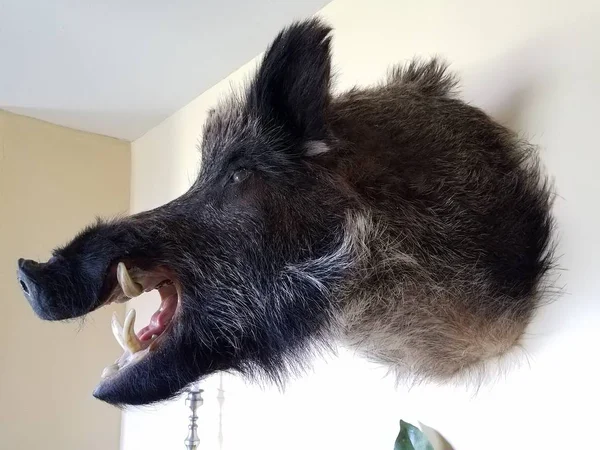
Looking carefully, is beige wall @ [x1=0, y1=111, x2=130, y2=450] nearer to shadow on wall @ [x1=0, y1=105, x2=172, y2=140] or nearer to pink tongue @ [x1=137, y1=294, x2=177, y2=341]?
shadow on wall @ [x1=0, y1=105, x2=172, y2=140]

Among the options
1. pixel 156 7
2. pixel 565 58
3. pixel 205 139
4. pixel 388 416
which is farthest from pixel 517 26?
pixel 156 7

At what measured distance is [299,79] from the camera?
648 mm

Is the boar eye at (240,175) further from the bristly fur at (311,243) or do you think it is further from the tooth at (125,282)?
the tooth at (125,282)

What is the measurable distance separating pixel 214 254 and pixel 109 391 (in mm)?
202

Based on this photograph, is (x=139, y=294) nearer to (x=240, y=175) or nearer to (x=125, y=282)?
(x=125, y=282)

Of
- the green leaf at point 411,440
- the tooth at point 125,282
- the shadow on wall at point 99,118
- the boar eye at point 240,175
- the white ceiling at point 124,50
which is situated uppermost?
the shadow on wall at point 99,118

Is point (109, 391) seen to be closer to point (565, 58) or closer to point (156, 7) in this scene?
point (565, 58)

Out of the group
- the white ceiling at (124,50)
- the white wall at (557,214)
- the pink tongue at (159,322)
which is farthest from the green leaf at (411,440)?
the white ceiling at (124,50)

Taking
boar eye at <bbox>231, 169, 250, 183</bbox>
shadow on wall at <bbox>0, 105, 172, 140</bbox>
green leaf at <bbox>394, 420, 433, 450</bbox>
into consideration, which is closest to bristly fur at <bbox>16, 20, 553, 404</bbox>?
boar eye at <bbox>231, 169, 250, 183</bbox>

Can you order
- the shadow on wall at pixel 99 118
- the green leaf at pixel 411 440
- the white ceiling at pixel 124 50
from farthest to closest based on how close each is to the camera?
the shadow on wall at pixel 99 118 < the white ceiling at pixel 124 50 < the green leaf at pixel 411 440

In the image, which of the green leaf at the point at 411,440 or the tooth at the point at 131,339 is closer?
the tooth at the point at 131,339

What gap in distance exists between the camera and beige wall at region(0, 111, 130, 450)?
68.8 inches

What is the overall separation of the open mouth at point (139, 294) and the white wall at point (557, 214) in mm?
447

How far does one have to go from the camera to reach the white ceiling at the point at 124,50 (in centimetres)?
128
